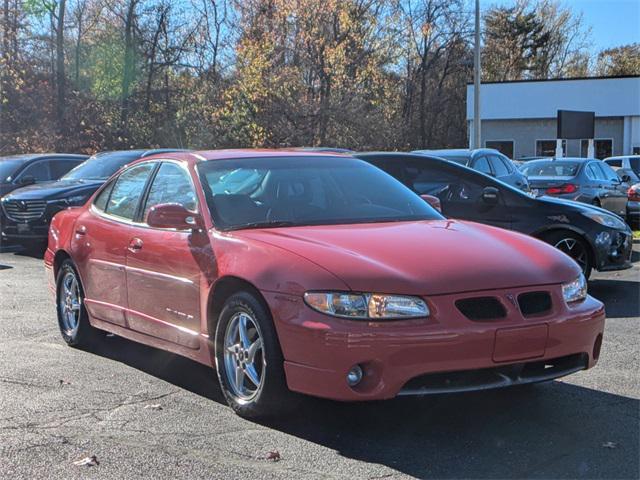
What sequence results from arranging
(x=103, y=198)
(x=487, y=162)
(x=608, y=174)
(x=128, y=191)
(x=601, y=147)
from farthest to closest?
1. (x=601, y=147)
2. (x=608, y=174)
3. (x=487, y=162)
4. (x=103, y=198)
5. (x=128, y=191)

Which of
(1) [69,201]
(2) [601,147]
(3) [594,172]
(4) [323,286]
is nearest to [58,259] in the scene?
(4) [323,286]

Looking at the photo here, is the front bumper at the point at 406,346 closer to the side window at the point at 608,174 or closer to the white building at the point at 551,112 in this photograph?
the side window at the point at 608,174

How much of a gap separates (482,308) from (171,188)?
2.47 metres

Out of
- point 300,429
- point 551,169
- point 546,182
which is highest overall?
point 551,169

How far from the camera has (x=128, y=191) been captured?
19.7 feet

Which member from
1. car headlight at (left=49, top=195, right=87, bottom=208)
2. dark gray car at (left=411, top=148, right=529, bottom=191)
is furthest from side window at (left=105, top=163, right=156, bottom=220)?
car headlight at (left=49, top=195, right=87, bottom=208)

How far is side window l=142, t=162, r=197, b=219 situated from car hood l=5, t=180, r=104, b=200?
737 centimetres

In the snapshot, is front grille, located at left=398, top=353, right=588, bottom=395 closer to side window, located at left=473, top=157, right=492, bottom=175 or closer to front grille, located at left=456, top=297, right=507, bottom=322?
front grille, located at left=456, top=297, right=507, bottom=322

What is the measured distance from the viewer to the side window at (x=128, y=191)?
229 inches

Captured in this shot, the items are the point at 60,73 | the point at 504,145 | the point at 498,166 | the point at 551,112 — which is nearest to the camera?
the point at 498,166

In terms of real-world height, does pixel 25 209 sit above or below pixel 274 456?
above

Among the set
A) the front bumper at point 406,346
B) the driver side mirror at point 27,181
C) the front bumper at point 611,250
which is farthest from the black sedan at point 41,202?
the front bumper at point 406,346

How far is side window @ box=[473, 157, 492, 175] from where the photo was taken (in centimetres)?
1241

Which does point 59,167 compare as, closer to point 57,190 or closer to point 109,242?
point 57,190
